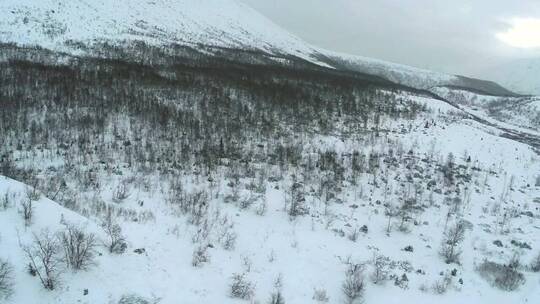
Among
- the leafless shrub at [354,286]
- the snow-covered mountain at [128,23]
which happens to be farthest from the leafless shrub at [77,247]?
the snow-covered mountain at [128,23]

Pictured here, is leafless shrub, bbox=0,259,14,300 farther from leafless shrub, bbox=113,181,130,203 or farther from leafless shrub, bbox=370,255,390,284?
leafless shrub, bbox=370,255,390,284

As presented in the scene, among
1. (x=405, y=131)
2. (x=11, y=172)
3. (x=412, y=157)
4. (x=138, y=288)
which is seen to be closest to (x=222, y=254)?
(x=138, y=288)

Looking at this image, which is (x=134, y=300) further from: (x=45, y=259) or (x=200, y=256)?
(x=200, y=256)

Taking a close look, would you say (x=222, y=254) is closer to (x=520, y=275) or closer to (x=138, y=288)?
(x=138, y=288)

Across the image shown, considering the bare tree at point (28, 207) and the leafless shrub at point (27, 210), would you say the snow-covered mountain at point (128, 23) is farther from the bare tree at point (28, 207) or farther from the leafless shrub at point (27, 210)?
the leafless shrub at point (27, 210)

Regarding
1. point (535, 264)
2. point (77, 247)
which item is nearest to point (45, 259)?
point (77, 247)

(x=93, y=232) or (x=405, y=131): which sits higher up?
(x=405, y=131)
